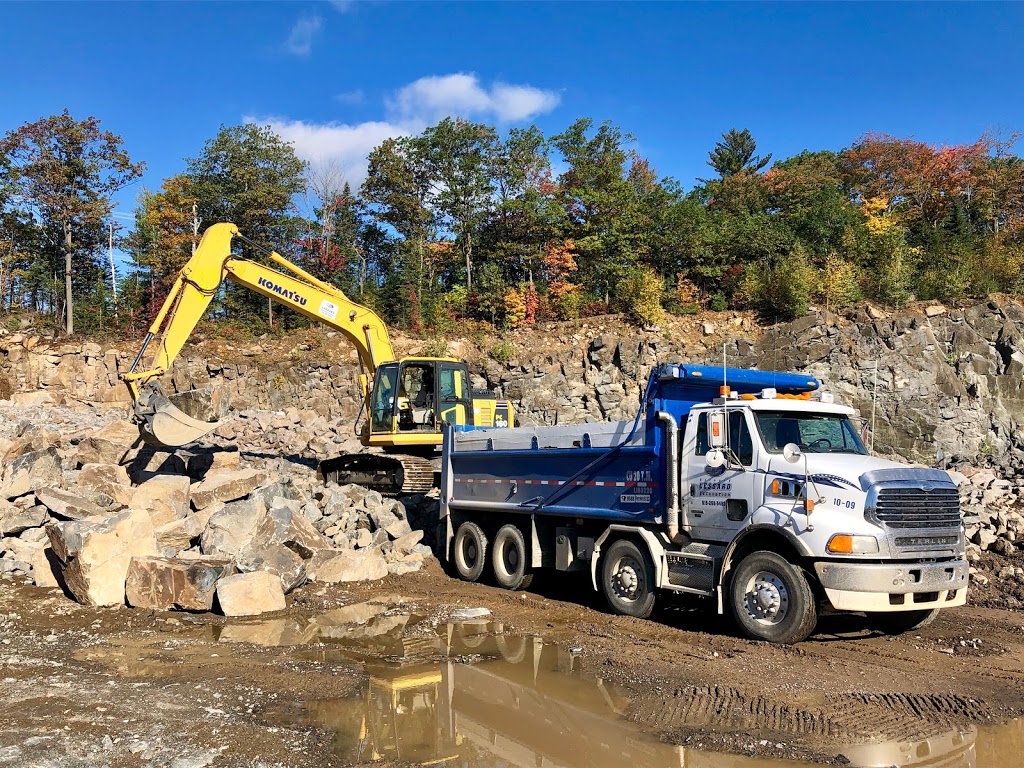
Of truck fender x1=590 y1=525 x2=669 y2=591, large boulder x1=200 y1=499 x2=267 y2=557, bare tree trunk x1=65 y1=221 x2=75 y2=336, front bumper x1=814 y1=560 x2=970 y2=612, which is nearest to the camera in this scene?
front bumper x1=814 y1=560 x2=970 y2=612

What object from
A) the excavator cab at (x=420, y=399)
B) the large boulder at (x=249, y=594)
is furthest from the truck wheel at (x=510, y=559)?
the excavator cab at (x=420, y=399)

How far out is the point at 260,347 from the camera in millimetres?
33719

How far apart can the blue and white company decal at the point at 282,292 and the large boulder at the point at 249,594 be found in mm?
8694

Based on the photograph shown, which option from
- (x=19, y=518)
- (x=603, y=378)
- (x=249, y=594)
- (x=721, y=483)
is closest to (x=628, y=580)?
(x=721, y=483)

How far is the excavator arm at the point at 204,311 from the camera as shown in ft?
46.0

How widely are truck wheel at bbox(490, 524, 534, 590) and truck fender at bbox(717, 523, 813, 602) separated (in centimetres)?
371

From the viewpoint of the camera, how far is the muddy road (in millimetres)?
5625

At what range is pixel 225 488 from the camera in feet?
42.7

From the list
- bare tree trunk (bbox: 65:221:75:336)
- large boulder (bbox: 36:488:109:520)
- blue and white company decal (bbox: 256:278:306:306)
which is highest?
bare tree trunk (bbox: 65:221:75:336)

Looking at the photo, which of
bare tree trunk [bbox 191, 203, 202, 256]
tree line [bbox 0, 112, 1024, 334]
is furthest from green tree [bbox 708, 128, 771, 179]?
bare tree trunk [bbox 191, 203, 202, 256]

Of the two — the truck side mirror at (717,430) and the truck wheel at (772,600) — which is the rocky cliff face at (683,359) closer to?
the truck side mirror at (717,430)

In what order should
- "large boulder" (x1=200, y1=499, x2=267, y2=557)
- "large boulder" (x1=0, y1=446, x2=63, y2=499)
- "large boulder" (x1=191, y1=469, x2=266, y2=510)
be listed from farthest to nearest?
"large boulder" (x1=0, y1=446, x2=63, y2=499) → "large boulder" (x1=191, y1=469, x2=266, y2=510) → "large boulder" (x1=200, y1=499, x2=267, y2=557)

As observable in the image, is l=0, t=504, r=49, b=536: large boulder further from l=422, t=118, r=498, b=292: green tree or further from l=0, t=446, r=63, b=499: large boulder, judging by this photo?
l=422, t=118, r=498, b=292: green tree

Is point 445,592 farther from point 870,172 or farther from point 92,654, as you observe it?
point 870,172
